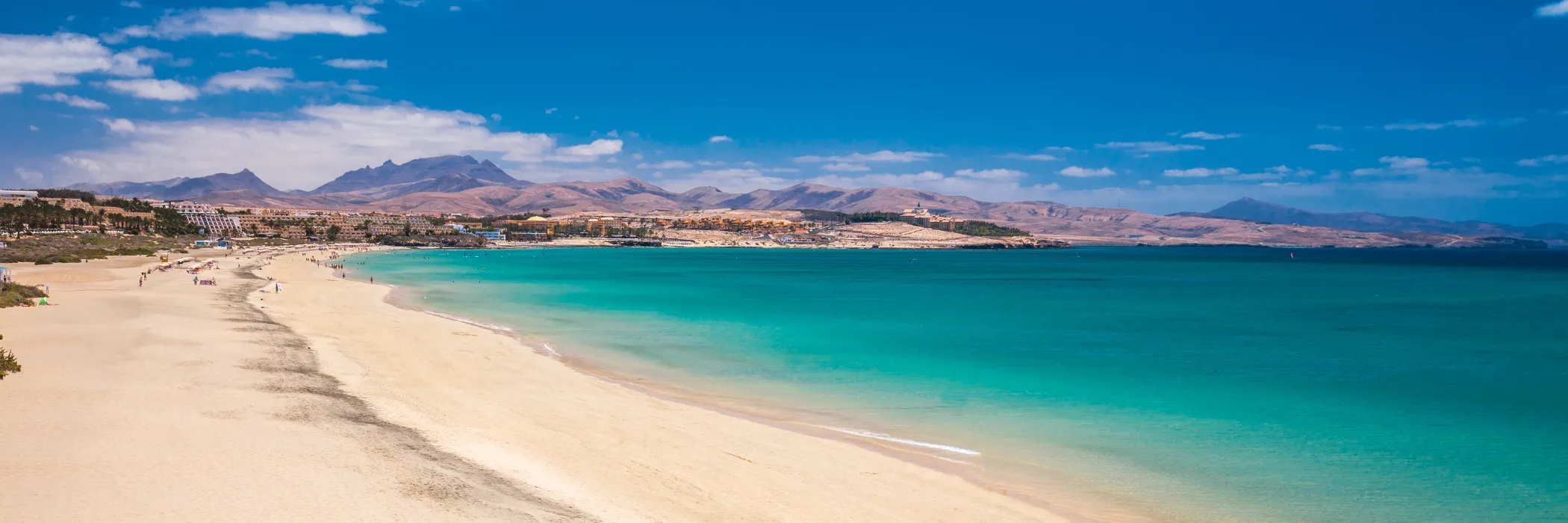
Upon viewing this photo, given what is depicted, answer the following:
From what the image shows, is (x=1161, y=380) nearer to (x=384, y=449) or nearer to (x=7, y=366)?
(x=384, y=449)

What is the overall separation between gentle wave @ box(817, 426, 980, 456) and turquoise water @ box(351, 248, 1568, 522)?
257mm

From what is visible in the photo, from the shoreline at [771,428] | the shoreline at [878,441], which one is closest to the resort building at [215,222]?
the shoreline at [771,428]

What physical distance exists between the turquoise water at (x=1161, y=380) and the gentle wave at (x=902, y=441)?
26 centimetres

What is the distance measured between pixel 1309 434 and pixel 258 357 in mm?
22122

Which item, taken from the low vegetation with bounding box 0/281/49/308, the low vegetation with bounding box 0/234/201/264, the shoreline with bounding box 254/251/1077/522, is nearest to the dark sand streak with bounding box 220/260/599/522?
the shoreline with bounding box 254/251/1077/522

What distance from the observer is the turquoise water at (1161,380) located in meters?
13.2

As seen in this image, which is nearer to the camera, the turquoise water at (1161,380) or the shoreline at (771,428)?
the shoreline at (771,428)

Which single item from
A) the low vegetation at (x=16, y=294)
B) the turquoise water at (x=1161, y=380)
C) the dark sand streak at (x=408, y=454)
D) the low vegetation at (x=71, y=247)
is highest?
the dark sand streak at (x=408, y=454)

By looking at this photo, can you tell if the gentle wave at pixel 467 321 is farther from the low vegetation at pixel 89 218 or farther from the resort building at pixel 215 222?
the resort building at pixel 215 222

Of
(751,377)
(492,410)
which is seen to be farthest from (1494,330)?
(492,410)

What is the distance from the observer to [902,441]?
50.0ft

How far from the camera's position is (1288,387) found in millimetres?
22469

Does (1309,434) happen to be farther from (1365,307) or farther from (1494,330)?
(1365,307)

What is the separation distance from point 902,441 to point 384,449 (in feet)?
27.8
